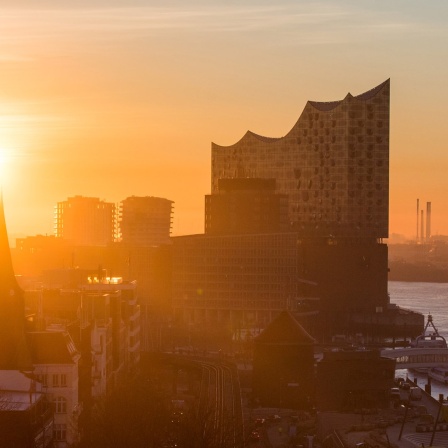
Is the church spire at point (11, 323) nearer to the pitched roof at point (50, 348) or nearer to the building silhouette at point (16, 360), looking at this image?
the building silhouette at point (16, 360)

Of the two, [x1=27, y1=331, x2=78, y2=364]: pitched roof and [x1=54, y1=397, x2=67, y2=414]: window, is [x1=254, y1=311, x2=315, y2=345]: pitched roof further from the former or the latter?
[x1=54, y1=397, x2=67, y2=414]: window

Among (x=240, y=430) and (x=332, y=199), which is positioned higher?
(x=332, y=199)

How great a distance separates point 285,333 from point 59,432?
93.7 ft

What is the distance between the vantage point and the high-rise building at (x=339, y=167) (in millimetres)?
140250

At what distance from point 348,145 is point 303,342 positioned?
6697cm

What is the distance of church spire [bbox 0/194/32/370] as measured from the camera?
47.1m

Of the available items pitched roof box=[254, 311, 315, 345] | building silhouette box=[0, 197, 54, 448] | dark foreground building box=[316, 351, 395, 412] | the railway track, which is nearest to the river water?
the railway track

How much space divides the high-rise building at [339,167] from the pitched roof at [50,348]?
90.0 meters

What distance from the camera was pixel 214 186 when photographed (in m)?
160

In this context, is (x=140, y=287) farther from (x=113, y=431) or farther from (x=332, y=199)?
(x=113, y=431)

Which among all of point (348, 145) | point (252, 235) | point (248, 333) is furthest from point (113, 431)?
point (348, 145)

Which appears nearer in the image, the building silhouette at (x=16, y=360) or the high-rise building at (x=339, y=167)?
the building silhouette at (x=16, y=360)

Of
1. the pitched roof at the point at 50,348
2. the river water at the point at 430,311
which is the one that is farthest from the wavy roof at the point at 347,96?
the pitched roof at the point at 50,348

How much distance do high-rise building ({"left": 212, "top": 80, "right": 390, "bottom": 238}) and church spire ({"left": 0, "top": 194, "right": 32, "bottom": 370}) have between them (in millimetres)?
92004
